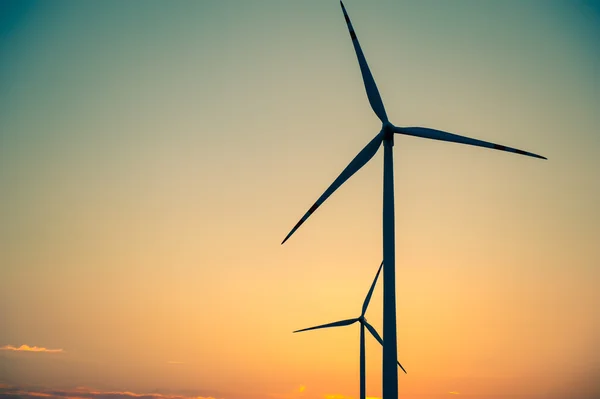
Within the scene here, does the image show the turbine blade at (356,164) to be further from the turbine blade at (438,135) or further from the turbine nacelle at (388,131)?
the turbine blade at (438,135)

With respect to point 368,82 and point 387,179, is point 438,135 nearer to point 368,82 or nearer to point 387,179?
point 387,179

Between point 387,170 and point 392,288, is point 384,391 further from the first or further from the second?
point 387,170

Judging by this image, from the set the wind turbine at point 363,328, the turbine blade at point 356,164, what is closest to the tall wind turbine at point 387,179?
the turbine blade at point 356,164

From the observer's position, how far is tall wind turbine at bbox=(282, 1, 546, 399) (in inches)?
1401

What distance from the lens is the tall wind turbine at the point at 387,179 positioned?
3559cm

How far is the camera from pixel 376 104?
4834cm

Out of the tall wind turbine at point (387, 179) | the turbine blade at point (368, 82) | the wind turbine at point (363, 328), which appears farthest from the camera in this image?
the wind turbine at point (363, 328)

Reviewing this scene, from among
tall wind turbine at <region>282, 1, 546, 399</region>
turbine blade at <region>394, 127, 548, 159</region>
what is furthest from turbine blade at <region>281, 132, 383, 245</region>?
turbine blade at <region>394, 127, 548, 159</region>

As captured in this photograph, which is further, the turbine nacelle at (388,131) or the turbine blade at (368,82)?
the turbine blade at (368,82)

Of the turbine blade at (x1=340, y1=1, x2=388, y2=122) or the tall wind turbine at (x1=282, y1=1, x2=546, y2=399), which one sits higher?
the turbine blade at (x1=340, y1=1, x2=388, y2=122)

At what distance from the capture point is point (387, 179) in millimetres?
39969

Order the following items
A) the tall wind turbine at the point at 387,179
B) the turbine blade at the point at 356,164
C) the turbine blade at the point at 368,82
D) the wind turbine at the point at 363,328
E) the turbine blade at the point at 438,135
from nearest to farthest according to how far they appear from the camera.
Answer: the tall wind turbine at the point at 387,179, the turbine blade at the point at 438,135, the turbine blade at the point at 356,164, the turbine blade at the point at 368,82, the wind turbine at the point at 363,328

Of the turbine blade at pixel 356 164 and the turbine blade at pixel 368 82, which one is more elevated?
the turbine blade at pixel 368 82

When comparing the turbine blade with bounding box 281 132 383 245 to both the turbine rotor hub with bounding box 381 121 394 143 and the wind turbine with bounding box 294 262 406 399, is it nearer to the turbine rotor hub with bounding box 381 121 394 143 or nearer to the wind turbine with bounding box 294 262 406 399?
the turbine rotor hub with bounding box 381 121 394 143
